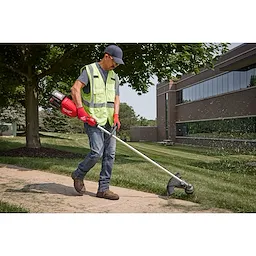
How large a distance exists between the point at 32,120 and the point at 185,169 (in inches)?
72.6

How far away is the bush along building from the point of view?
4.41m

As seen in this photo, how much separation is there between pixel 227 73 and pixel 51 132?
7.00 ft

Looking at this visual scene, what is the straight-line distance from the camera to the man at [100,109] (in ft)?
13.2

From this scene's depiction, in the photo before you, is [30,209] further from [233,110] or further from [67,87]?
[233,110]

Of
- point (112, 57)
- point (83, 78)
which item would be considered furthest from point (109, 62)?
point (83, 78)

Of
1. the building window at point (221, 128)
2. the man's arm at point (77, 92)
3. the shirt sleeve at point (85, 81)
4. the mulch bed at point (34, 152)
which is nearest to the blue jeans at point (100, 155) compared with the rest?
the man's arm at point (77, 92)

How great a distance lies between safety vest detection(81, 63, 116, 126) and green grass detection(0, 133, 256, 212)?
292mm

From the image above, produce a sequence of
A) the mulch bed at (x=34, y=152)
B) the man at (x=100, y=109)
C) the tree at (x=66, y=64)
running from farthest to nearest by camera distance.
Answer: the mulch bed at (x=34, y=152), the tree at (x=66, y=64), the man at (x=100, y=109)

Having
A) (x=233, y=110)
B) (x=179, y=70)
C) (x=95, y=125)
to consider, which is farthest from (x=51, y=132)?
(x=233, y=110)

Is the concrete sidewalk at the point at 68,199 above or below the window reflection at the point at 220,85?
below

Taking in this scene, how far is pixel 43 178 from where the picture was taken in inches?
173

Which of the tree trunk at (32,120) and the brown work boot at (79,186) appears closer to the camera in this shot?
the brown work boot at (79,186)

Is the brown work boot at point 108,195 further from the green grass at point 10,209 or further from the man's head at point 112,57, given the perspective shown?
the man's head at point 112,57

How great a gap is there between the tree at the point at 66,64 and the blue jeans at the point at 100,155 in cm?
68
